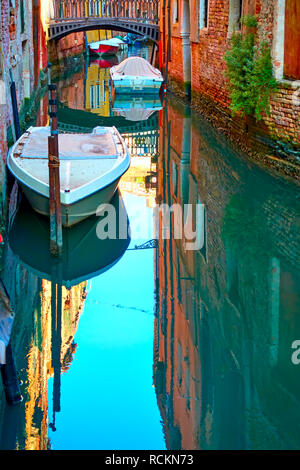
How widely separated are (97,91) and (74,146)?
52.3 ft

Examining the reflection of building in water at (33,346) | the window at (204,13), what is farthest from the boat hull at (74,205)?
the window at (204,13)

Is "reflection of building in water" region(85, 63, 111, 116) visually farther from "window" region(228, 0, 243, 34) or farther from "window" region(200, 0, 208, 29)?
"window" region(228, 0, 243, 34)

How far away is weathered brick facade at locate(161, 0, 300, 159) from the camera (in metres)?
10.7

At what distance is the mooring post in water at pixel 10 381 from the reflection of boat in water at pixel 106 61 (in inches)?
1291

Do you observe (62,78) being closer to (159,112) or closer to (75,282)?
(159,112)

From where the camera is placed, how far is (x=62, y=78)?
2897 centimetres

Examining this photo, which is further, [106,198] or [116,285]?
[106,198]

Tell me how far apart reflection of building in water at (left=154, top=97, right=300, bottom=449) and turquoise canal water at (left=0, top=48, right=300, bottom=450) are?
0.01 m

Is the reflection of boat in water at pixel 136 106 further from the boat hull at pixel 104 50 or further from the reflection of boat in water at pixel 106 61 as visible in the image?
the boat hull at pixel 104 50

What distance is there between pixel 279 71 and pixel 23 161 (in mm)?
4320

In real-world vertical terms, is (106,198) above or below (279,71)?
below

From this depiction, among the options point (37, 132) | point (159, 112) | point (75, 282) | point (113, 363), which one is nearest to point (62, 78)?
point (159, 112)

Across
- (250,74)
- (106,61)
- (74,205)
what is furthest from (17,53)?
(106,61)

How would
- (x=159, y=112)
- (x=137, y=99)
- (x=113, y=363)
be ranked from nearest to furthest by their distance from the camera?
1. (x=113, y=363)
2. (x=159, y=112)
3. (x=137, y=99)
